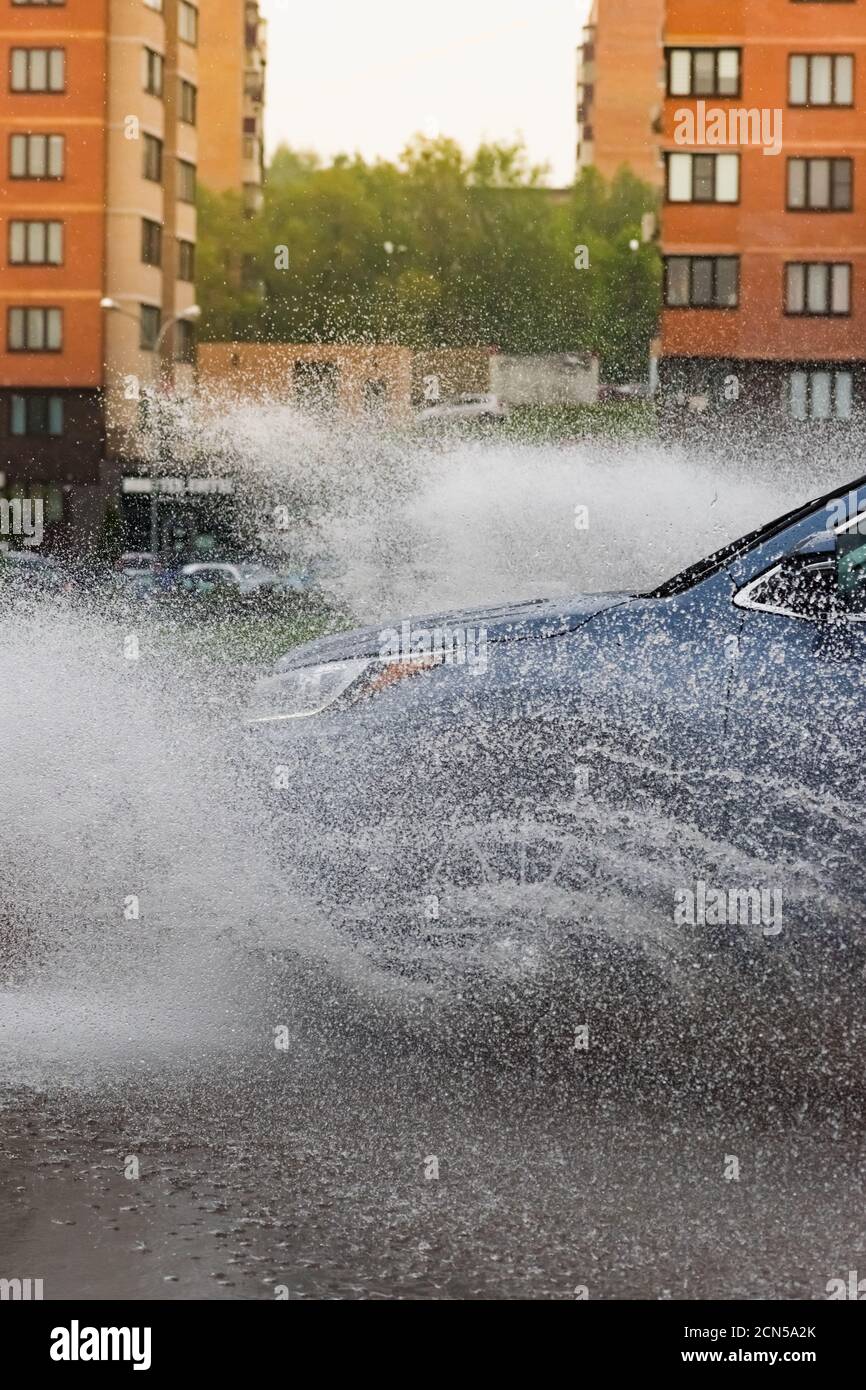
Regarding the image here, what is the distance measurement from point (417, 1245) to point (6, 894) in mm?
2924

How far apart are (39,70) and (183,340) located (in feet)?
16.0

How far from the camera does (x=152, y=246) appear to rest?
35000mm

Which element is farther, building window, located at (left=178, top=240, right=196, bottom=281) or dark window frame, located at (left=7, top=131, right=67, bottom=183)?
dark window frame, located at (left=7, top=131, right=67, bottom=183)

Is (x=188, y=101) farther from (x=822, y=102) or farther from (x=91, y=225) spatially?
(x=822, y=102)

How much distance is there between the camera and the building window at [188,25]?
85.9 ft

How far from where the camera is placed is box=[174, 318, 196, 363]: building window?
1234 inches

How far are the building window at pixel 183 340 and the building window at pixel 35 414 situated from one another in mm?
2370

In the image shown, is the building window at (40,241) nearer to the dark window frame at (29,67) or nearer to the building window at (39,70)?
the dark window frame at (29,67)

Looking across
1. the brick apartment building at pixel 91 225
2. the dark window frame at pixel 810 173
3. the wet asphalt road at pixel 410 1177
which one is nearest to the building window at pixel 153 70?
the brick apartment building at pixel 91 225

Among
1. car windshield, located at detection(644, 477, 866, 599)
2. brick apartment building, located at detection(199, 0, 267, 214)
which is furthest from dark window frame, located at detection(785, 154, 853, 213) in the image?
car windshield, located at detection(644, 477, 866, 599)

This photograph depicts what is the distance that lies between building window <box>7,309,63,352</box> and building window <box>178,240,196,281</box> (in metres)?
2.72

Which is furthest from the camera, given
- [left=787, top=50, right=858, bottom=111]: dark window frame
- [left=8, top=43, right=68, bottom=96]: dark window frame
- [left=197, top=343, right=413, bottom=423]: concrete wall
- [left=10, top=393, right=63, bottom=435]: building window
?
[left=10, top=393, right=63, bottom=435]: building window

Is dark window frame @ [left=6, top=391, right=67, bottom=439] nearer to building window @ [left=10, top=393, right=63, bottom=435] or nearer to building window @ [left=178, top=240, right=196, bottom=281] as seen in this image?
building window @ [left=10, top=393, right=63, bottom=435]

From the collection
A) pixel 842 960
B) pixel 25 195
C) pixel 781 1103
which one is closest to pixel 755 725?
pixel 842 960
